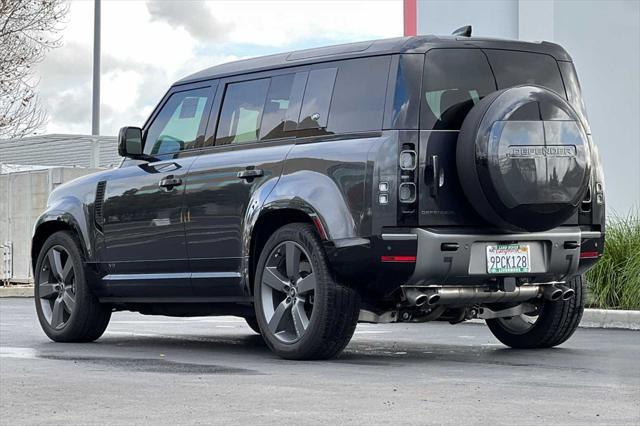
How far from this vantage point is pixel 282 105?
401 inches

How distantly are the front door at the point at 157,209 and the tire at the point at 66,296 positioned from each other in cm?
32

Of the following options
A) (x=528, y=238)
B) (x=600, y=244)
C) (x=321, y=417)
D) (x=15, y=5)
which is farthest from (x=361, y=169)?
(x=15, y=5)

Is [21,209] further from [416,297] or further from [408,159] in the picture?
[408,159]

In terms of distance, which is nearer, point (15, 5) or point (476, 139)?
point (476, 139)

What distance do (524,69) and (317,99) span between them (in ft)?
4.76

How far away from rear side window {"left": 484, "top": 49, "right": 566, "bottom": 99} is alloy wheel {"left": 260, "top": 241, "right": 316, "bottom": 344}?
71.0 inches

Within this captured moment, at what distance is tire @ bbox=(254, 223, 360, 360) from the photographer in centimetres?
940

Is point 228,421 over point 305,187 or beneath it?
beneath

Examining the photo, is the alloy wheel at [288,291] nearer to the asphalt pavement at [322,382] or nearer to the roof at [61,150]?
the asphalt pavement at [322,382]

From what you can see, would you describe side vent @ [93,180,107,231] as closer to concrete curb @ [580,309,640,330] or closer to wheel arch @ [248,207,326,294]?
wheel arch @ [248,207,326,294]

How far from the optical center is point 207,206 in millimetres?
10391

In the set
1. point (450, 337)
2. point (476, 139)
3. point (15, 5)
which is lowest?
point (450, 337)

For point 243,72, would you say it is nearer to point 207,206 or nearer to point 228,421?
point 207,206

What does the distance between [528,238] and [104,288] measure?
11.8 feet
